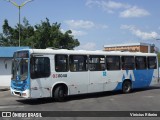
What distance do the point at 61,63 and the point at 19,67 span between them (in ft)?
7.29

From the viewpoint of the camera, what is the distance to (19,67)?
16391mm

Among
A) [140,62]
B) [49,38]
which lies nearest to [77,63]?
[140,62]

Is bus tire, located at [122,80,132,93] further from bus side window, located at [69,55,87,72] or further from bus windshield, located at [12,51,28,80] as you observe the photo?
bus windshield, located at [12,51,28,80]

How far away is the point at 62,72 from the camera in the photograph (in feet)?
56.2

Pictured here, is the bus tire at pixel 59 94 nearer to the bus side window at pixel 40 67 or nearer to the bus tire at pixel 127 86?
the bus side window at pixel 40 67

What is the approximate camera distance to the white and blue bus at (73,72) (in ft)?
52.3

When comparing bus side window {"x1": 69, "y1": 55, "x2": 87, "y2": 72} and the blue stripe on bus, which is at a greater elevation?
bus side window {"x1": 69, "y1": 55, "x2": 87, "y2": 72}

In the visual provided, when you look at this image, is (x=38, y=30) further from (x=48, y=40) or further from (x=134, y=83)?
(x=134, y=83)

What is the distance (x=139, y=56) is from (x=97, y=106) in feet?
27.4

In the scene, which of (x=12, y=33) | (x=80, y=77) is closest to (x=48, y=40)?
(x=12, y=33)

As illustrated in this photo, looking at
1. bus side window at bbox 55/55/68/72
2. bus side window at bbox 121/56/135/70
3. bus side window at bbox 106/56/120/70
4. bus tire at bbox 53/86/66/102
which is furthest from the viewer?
bus side window at bbox 121/56/135/70

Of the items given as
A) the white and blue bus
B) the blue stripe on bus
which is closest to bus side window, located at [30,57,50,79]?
the white and blue bus

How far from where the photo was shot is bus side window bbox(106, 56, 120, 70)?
19.9m

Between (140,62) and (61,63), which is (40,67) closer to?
(61,63)
